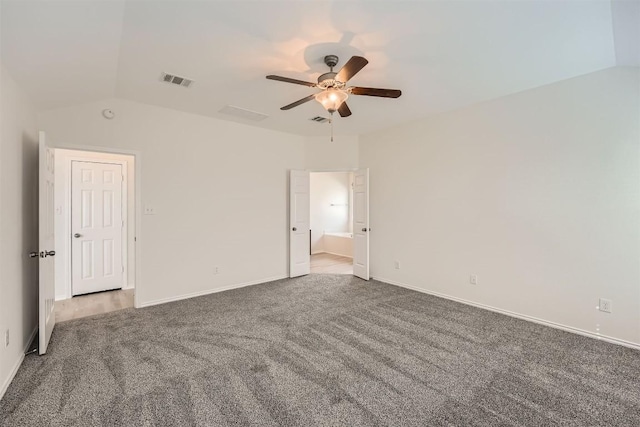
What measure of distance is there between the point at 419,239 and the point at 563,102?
2360 mm

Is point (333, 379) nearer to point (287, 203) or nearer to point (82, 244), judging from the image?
point (287, 203)

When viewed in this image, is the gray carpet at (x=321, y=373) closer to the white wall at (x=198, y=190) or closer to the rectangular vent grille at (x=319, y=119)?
the white wall at (x=198, y=190)

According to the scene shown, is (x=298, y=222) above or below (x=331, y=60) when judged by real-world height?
below

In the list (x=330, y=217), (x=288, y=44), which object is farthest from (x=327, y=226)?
(x=288, y=44)

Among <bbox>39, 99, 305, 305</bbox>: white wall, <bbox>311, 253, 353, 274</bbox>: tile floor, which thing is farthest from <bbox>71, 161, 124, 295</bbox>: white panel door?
<bbox>311, 253, 353, 274</bbox>: tile floor

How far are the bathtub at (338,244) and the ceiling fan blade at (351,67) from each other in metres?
5.55

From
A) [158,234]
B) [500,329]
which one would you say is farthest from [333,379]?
[158,234]

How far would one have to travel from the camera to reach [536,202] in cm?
337

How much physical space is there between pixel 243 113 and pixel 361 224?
268 cm

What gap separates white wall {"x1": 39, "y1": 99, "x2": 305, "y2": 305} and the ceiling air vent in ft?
3.29

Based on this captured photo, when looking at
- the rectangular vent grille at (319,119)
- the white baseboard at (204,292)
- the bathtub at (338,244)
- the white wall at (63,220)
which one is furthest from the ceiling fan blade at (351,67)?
the bathtub at (338,244)

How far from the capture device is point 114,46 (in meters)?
2.42

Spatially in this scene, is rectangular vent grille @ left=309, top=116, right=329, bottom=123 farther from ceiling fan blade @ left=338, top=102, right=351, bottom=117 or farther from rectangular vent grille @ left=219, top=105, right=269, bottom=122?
ceiling fan blade @ left=338, top=102, right=351, bottom=117

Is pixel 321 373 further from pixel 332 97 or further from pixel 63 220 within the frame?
pixel 63 220
